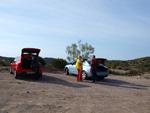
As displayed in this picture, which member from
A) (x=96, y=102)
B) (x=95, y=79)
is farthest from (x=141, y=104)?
(x=95, y=79)

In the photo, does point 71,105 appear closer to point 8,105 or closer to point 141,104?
point 8,105

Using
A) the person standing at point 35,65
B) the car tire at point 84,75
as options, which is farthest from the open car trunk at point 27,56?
the car tire at point 84,75

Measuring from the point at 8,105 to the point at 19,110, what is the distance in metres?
0.64

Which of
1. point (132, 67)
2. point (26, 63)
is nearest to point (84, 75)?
point (26, 63)

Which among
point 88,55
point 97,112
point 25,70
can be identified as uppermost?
point 88,55

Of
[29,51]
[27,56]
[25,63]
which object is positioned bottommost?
[25,63]

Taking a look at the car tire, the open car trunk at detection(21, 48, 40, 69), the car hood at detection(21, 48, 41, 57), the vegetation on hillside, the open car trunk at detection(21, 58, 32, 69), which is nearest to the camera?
the car hood at detection(21, 48, 41, 57)

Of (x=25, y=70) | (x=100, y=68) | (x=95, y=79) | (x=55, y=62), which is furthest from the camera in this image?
(x=55, y=62)

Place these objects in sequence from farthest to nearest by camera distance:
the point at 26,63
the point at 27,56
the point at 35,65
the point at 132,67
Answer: the point at 132,67 < the point at 26,63 < the point at 27,56 < the point at 35,65

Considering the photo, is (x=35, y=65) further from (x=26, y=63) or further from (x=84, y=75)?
(x=84, y=75)

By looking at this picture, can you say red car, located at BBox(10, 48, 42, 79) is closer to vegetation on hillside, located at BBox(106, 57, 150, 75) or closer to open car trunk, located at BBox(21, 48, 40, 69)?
open car trunk, located at BBox(21, 48, 40, 69)

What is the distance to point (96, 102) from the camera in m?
6.56

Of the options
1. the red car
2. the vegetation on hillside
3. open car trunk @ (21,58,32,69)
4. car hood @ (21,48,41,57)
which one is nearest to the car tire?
the red car

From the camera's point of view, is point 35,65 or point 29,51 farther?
point 29,51
